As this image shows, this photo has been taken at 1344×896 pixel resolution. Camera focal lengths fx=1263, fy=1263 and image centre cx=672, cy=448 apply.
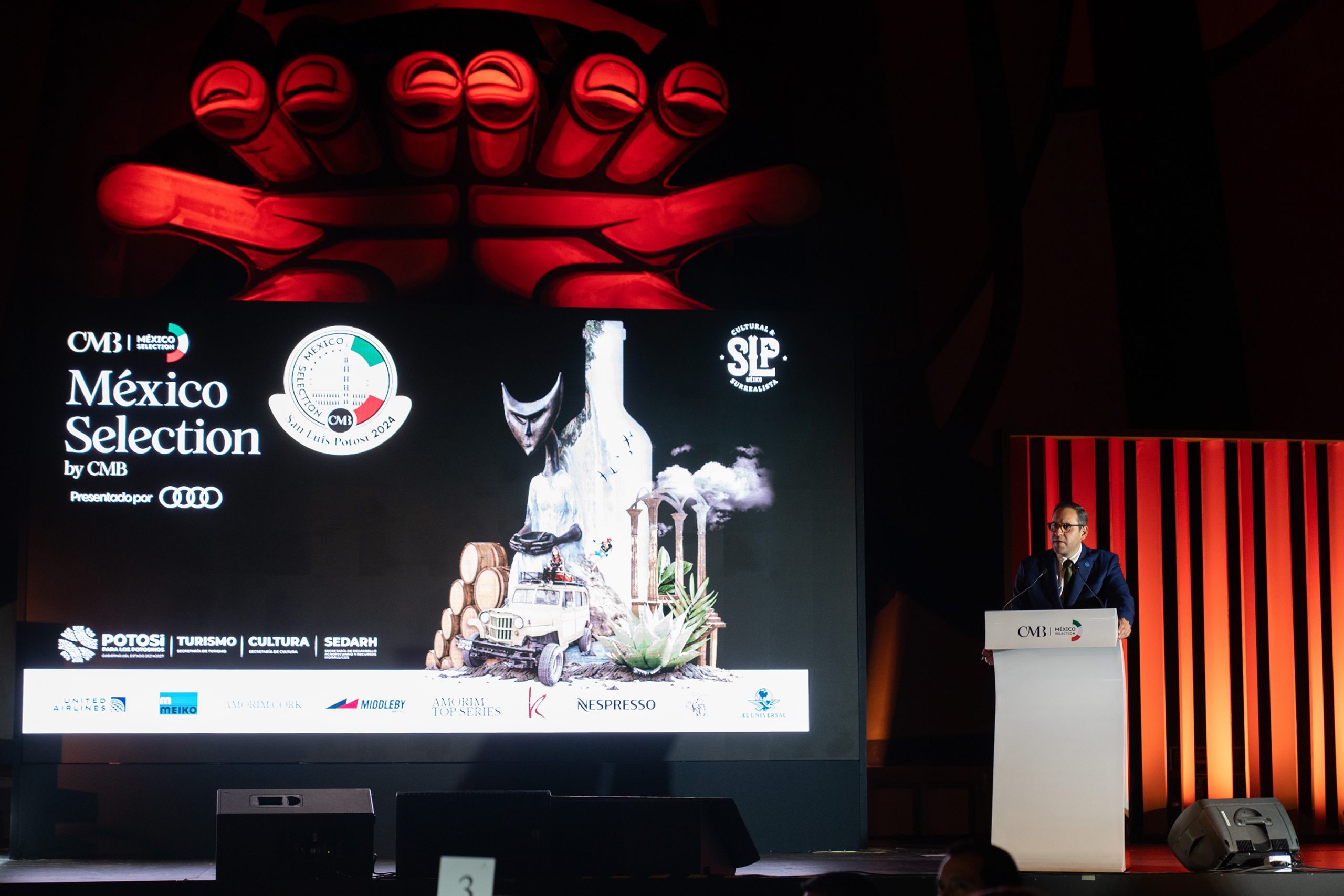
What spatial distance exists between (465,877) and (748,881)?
1.73m

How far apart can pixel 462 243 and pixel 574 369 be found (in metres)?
0.99

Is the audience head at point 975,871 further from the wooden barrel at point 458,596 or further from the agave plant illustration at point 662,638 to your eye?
the wooden barrel at point 458,596

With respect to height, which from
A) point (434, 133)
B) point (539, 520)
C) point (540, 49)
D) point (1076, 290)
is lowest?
point (539, 520)

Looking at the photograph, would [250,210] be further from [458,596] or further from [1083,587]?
[1083,587]

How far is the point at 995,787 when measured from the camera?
472cm

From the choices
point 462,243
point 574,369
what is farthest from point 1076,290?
point 462,243

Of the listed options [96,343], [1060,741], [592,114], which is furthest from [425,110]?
[1060,741]

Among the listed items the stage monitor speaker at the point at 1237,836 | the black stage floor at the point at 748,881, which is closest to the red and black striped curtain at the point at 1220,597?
the black stage floor at the point at 748,881

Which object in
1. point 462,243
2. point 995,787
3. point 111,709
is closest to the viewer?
point 995,787

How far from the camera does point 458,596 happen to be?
18.8 feet

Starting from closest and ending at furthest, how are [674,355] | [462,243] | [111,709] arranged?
[111,709] → [674,355] → [462,243]

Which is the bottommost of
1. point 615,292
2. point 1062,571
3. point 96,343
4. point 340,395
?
point 1062,571

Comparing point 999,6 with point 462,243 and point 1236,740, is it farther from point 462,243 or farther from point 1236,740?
point 1236,740

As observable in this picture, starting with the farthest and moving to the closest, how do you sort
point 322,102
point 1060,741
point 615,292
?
point 615,292, point 322,102, point 1060,741
